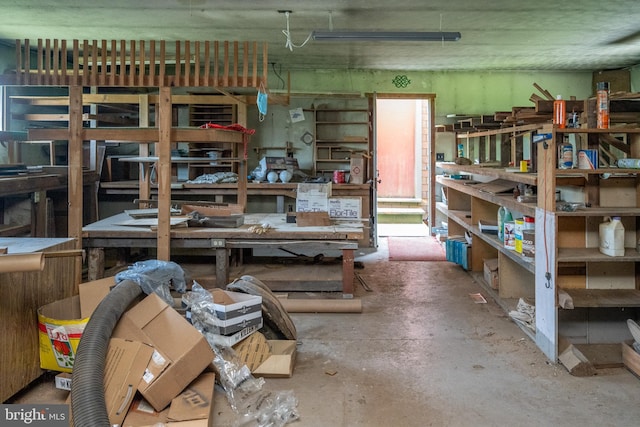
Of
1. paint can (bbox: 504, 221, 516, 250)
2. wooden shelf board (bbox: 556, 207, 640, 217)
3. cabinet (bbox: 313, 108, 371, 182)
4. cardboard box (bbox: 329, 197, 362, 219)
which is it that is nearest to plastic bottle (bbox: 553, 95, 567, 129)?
wooden shelf board (bbox: 556, 207, 640, 217)

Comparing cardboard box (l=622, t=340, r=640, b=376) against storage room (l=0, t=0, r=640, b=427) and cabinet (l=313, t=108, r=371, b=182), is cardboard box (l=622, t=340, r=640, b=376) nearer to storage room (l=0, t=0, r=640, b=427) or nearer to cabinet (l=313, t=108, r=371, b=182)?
storage room (l=0, t=0, r=640, b=427)

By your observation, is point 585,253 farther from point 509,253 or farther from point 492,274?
point 492,274

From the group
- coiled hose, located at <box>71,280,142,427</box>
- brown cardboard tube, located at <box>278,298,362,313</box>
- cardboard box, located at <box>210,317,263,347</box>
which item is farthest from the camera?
brown cardboard tube, located at <box>278,298,362,313</box>

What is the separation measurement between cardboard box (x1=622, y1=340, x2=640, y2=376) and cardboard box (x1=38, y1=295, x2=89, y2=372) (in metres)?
3.21

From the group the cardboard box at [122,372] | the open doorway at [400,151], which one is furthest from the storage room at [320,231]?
the open doorway at [400,151]

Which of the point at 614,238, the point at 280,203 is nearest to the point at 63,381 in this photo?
the point at 614,238

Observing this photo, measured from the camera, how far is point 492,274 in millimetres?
4973

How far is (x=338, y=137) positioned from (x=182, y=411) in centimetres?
604

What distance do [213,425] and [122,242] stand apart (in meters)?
2.57

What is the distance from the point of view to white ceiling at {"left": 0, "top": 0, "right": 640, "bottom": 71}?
4.81 meters

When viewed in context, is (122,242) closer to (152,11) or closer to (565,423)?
(152,11)

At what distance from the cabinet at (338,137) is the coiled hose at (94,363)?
5.30 meters

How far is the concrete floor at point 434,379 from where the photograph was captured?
8.80 ft

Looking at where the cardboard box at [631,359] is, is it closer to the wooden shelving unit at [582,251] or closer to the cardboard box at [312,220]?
the wooden shelving unit at [582,251]
